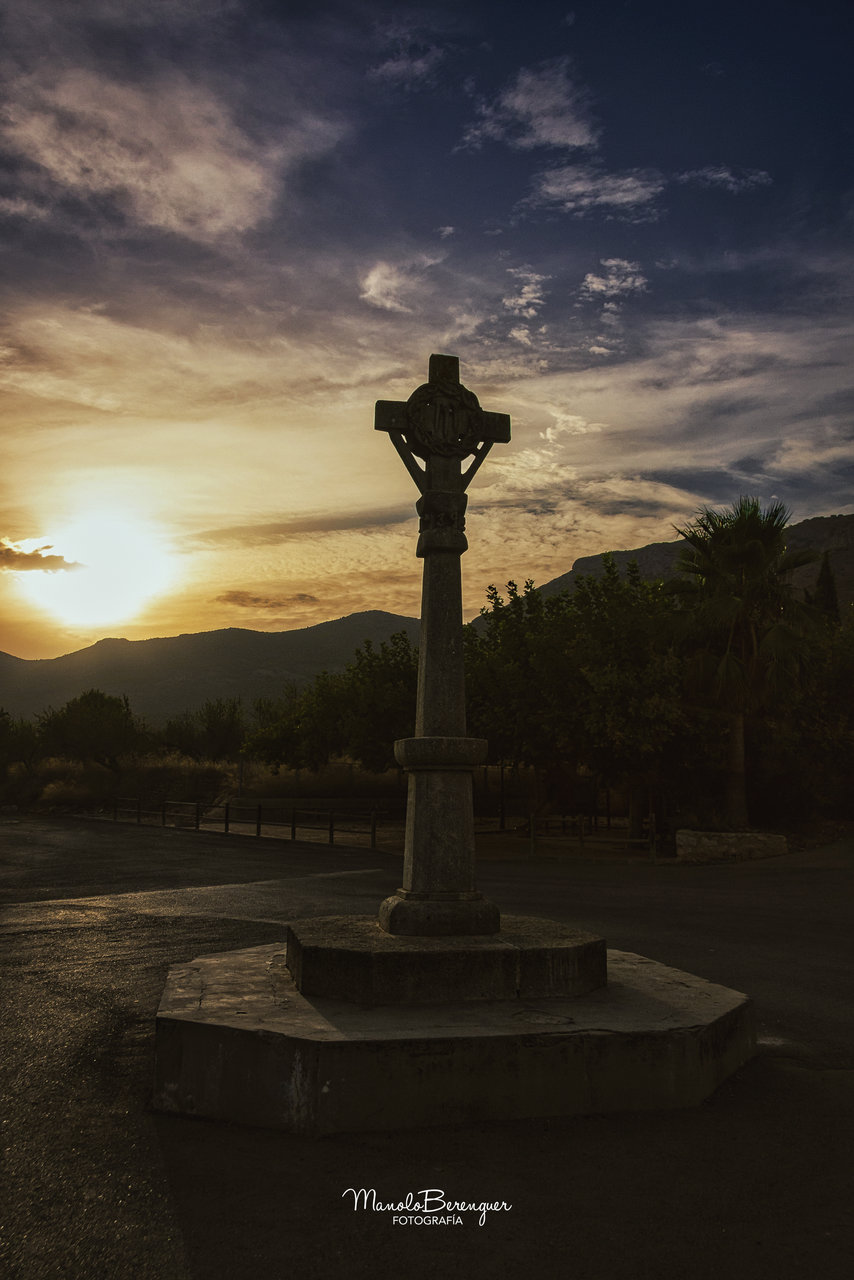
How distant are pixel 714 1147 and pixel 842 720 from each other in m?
21.0

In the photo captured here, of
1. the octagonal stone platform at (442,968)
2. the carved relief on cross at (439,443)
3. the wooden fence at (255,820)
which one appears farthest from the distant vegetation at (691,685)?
the octagonal stone platform at (442,968)

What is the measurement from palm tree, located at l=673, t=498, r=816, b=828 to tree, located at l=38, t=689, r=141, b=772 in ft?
144

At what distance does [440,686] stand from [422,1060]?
7.45 feet

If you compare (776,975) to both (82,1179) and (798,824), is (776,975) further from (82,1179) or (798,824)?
(798,824)

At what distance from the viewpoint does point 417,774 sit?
220 inches

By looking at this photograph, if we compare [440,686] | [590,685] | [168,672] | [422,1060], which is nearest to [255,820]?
[590,685]

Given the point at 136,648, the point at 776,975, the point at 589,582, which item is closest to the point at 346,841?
the point at 589,582

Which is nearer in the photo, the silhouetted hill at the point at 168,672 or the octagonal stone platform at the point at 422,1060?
the octagonal stone platform at the point at 422,1060

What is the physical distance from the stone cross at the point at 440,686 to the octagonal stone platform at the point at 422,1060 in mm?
779

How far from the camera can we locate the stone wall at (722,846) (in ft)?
64.0

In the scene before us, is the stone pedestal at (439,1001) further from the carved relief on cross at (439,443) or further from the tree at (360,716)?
the tree at (360,716)

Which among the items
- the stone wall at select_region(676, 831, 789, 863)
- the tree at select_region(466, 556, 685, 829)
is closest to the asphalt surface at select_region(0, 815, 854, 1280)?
the stone wall at select_region(676, 831, 789, 863)

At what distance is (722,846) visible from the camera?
19.6 m

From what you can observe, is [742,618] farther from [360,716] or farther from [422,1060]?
[422,1060]
